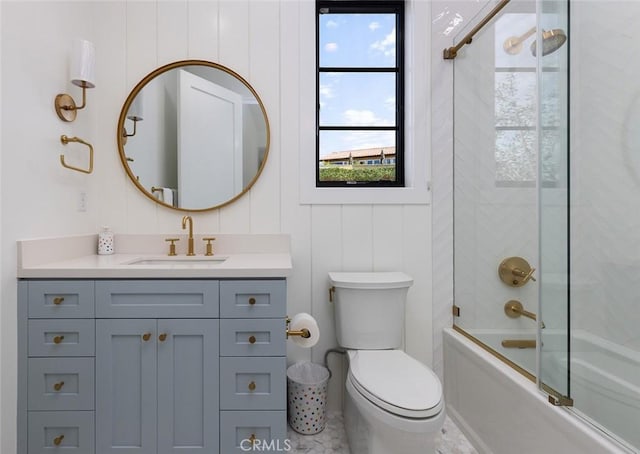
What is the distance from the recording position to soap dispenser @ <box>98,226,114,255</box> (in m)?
1.71

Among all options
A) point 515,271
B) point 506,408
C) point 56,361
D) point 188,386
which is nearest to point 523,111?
point 515,271

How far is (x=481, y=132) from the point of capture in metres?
1.64

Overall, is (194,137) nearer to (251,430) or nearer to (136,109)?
(136,109)

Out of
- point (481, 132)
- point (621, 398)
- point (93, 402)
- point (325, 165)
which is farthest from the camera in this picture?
point (325, 165)

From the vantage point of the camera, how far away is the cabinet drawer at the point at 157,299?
4.23 feet

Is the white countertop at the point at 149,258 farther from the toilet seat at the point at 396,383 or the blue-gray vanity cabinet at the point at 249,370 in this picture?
the toilet seat at the point at 396,383

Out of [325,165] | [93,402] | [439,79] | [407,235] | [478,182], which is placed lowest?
[93,402]

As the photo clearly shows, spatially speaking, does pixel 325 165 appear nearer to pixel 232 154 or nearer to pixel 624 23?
pixel 232 154

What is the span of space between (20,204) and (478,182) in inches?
74.6

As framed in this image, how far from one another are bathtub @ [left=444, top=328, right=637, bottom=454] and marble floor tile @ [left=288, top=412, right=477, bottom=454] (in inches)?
1.7

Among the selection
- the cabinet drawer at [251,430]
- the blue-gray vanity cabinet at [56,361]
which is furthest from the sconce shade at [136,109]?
the cabinet drawer at [251,430]

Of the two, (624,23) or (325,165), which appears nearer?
(624,23)

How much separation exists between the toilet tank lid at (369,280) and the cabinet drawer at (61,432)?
1073mm

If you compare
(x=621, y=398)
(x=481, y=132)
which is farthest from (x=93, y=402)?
(x=481, y=132)
